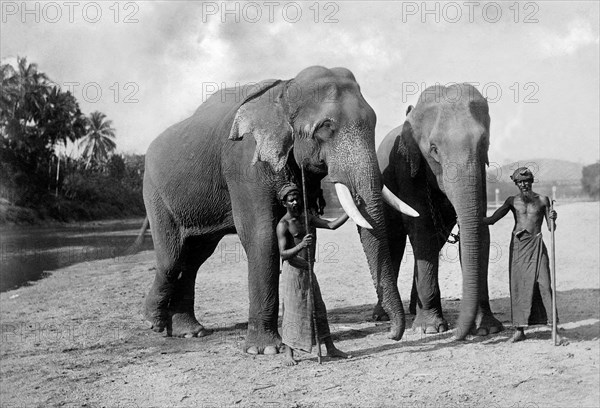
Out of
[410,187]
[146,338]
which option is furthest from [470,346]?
[146,338]

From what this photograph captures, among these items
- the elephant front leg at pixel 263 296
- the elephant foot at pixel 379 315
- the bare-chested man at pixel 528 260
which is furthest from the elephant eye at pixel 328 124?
the elephant foot at pixel 379 315

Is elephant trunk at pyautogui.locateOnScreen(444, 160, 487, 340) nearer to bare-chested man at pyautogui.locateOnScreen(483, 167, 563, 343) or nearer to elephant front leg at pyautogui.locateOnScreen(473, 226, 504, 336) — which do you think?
bare-chested man at pyautogui.locateOnScreen(483, 167, 563, 343)

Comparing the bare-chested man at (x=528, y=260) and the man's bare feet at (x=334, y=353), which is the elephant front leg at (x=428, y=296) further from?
the man's bare feet at (x=334, y=353)

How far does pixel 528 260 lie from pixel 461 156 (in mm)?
1440

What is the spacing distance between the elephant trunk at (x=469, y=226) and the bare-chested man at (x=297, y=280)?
145 centimetres

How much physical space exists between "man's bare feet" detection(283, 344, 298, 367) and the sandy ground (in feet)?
0.38

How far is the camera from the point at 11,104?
2376 inches

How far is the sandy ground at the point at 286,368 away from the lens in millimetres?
6520

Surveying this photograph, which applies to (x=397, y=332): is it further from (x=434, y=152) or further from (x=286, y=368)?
(x=434, y=152)

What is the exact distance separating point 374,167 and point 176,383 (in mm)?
3022

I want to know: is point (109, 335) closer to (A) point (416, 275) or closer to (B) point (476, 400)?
(A) point (416, 275)

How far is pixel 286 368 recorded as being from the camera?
24.5 feet

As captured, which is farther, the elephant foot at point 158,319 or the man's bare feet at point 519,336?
the elephant foot at point 158,319

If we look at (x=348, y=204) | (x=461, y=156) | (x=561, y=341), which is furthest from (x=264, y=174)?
(x=561, y=341)
